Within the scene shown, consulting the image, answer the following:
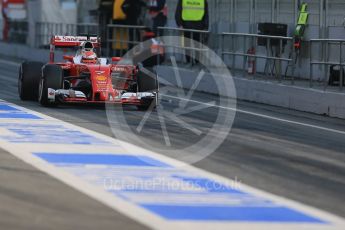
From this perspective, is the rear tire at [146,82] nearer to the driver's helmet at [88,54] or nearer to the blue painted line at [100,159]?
the driver's helmet at [88,54]

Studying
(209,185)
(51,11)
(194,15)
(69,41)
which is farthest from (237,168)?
(51,11)

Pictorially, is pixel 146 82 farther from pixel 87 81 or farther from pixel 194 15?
pixel 194 15

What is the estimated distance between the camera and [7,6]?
43.3 meters

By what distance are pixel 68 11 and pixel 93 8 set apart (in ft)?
7.66

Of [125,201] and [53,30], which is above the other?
[53,30]

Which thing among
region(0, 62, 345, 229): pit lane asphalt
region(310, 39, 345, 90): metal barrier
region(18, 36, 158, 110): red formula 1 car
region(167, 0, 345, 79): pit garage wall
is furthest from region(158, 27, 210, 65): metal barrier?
region(18, 36, 158, 110): red formula 1 car

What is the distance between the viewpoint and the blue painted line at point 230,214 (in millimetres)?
8383

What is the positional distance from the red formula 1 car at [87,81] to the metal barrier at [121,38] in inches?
396

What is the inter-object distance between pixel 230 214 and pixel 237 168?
9.13 ft

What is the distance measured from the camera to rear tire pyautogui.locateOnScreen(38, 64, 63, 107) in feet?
57.6

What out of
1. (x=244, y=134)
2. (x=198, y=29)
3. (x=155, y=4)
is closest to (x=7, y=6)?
(x=155, y=4)

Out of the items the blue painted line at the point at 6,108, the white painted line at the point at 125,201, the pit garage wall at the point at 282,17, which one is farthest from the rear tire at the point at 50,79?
the pit garage wall at the point at 282,17

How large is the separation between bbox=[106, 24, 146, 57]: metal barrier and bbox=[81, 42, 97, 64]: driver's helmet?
1033cm

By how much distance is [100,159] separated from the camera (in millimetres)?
11633
